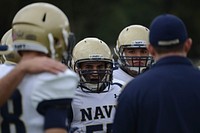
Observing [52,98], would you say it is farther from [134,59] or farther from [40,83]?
[134,59]

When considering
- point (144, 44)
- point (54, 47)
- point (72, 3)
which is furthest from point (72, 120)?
point (72, 3)

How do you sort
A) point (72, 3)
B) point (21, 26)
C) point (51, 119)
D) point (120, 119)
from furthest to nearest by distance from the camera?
1. point (72, 3)
2. point (120, 119)
3. point (21, 26)
4. point (51, 119)

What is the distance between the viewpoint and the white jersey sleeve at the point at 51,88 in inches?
133

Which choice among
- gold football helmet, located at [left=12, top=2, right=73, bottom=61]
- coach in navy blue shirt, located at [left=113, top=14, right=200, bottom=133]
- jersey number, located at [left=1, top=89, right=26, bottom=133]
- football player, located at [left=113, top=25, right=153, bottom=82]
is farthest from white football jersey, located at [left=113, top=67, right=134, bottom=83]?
jersey number, located at [left=1, top=89, right=26, bottom=133]

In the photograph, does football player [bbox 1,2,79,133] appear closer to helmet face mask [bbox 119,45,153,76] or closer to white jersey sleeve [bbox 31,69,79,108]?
white jersey sleeve [bbox 31,69,79,108]

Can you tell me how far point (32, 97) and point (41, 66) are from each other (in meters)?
0.15

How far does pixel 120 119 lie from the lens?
3.83 meters

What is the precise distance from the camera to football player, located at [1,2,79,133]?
3373 millimetres

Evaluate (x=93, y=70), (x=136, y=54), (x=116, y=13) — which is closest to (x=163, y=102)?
(x=93, y=70)

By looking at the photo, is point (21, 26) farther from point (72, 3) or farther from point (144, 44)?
point (72, 3)

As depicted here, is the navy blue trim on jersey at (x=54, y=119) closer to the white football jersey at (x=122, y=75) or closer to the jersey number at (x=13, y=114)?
the jersey number at (x=13, y=114)

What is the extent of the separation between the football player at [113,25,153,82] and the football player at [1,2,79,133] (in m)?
2.09

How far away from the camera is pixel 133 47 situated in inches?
231

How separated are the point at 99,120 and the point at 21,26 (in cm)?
163
